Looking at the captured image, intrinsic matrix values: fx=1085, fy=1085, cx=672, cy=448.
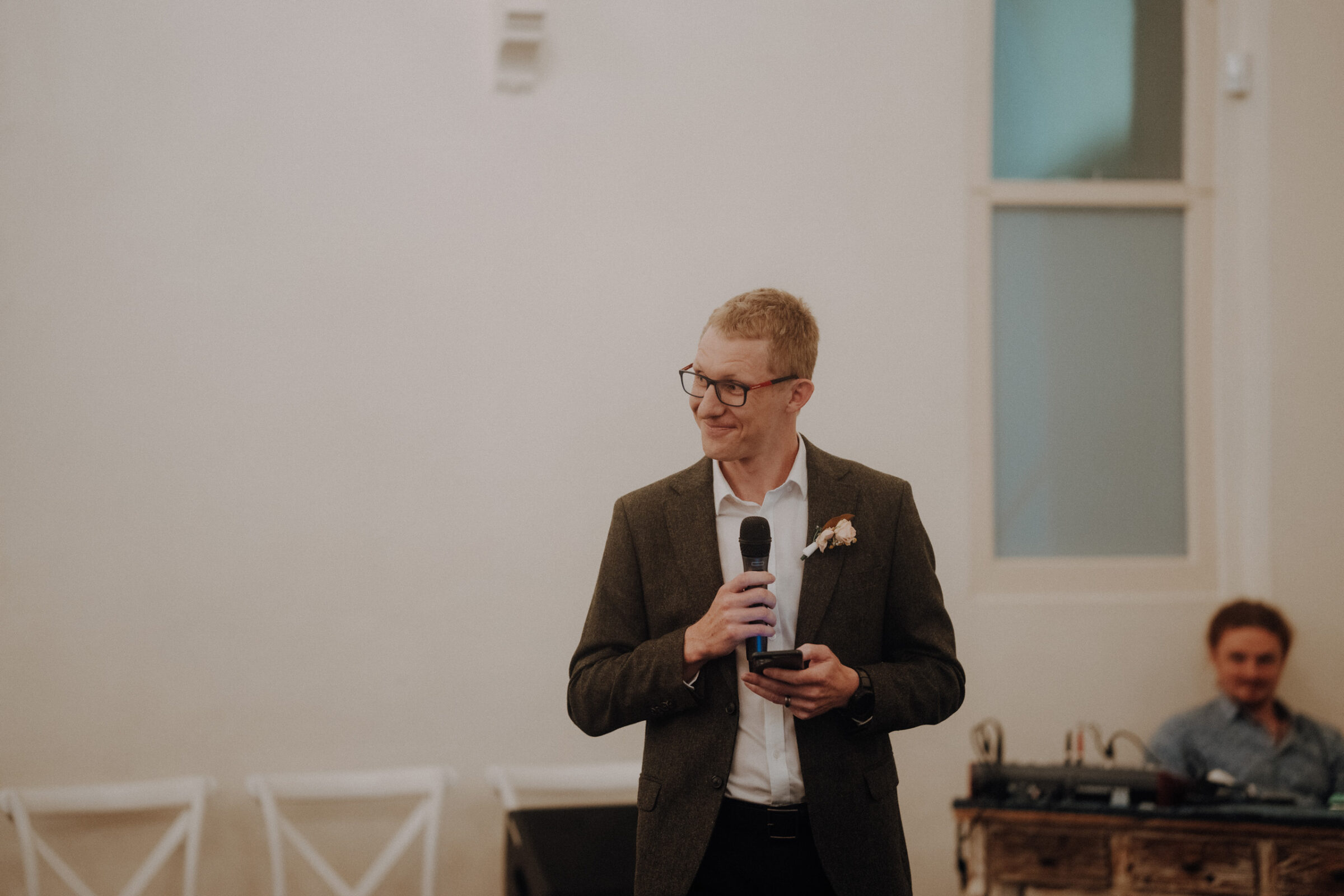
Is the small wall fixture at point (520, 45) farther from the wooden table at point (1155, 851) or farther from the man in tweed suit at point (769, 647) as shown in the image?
the wooden table at point (1155, 851)

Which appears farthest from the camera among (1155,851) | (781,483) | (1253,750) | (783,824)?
(1253,750)

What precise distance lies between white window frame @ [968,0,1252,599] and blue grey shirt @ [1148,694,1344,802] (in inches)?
18.1

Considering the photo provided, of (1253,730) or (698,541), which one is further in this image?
(1253,730)

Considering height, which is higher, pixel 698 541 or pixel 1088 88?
pixel 1088 88

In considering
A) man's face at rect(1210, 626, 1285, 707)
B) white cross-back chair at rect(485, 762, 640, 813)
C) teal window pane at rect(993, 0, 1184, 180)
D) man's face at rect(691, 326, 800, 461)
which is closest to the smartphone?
man's face at rect(691, 326, 800, 461)

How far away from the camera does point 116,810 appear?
3.49 m

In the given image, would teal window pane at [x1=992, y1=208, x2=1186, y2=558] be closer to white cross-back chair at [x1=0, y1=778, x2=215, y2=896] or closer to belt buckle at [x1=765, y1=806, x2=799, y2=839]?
belt buckle at [x1=765, y1=806, x2=799, y2=839]

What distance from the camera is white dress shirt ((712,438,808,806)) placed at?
74.6 inches

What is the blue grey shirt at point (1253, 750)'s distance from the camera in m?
3.56

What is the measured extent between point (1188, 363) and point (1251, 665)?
1118mm

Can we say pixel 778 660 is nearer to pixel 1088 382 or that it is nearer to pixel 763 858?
pixel 763 858

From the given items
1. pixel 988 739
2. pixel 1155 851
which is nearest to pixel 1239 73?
pixel 988 739

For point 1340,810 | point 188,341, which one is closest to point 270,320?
point 188,341

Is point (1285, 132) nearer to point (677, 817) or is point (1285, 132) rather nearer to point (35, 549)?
point (677, 817)
